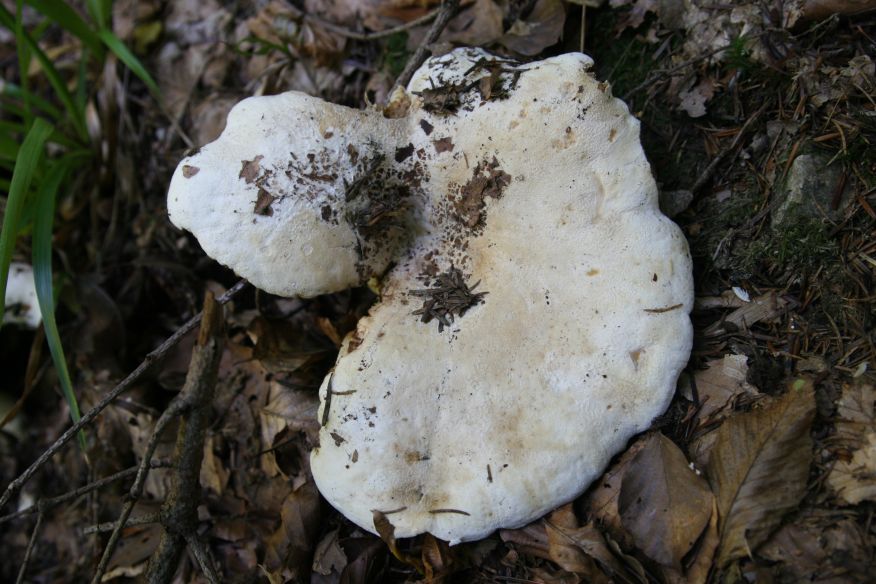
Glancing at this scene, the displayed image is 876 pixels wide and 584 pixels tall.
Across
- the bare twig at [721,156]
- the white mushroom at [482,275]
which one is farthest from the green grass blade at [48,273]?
the bare twig at [721,156]

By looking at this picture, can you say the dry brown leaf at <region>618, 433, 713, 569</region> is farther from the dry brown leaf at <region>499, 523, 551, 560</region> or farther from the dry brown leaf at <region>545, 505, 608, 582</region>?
the dry brown leaf at <region>499, 523, 551, 560</region>

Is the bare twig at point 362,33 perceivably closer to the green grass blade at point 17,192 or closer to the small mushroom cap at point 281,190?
the small mushroom cap at point 281,190

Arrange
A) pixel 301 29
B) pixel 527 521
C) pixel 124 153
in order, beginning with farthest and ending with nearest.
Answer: pixel 124 153
pixel 301 29
pixel 527 521

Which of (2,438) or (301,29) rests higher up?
(301,29)

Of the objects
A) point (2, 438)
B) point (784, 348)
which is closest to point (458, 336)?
point (784, 348)

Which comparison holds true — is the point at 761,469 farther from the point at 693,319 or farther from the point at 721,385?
the point at 693,319

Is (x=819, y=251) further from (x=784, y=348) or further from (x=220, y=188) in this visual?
(x=220, y=188)

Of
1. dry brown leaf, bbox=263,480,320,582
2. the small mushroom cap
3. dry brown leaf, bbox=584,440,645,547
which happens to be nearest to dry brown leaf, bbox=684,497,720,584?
dry brown leaf, bbox=584,440,645,547
